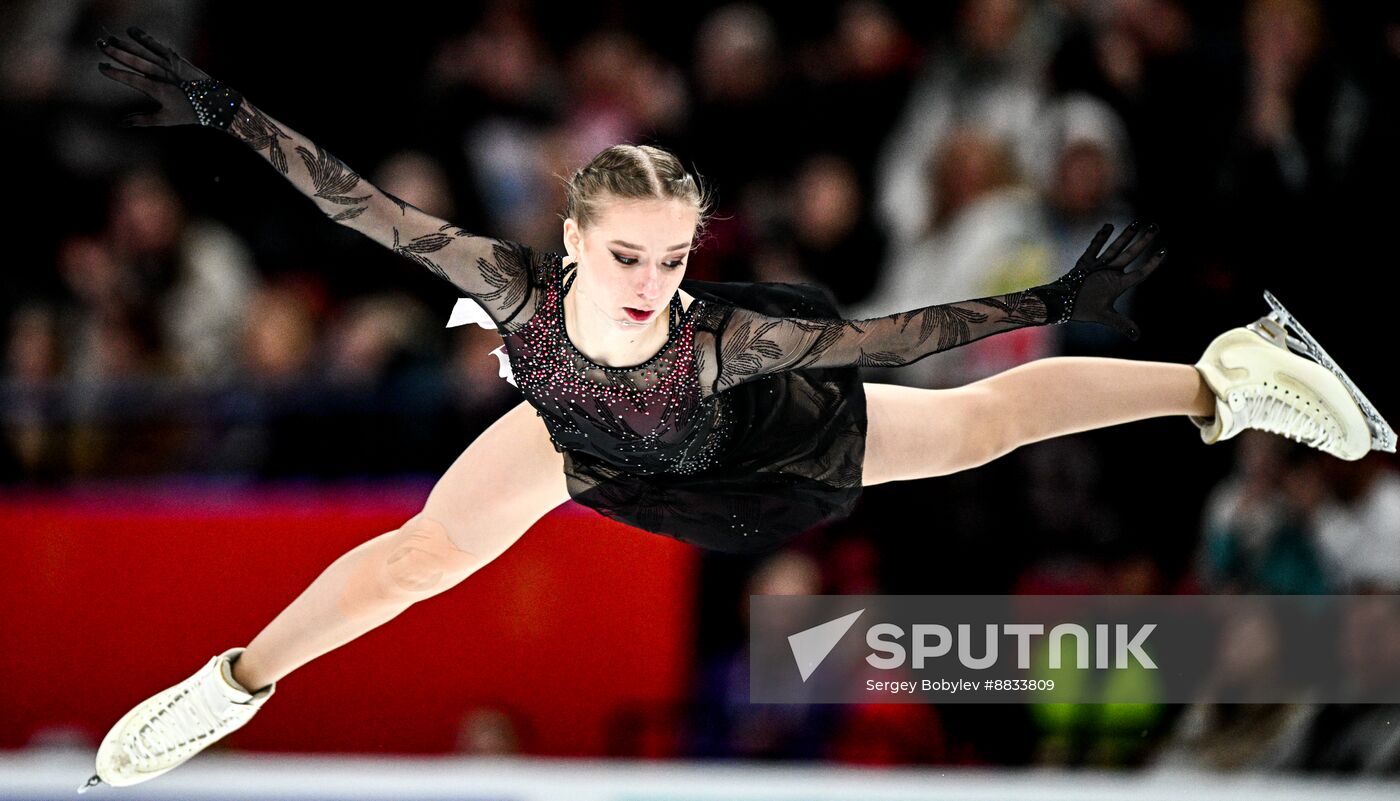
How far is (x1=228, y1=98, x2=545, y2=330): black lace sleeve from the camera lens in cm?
315

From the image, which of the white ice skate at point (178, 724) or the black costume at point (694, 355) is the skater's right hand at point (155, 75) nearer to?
the black costume at point (694, 355)

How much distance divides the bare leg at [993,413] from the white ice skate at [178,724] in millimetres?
1540

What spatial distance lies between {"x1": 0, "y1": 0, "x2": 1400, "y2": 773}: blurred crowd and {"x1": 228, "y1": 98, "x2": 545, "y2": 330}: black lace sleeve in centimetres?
223

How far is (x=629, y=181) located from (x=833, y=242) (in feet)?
8.64

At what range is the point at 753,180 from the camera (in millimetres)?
5910

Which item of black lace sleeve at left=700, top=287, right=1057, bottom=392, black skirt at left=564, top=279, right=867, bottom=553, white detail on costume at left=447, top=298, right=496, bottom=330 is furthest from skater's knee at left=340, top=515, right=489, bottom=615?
black lace sleeve at left=700, top=287, right=1057, bottom=392

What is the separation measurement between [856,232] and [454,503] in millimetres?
2498

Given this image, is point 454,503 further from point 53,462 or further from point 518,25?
point 518,25

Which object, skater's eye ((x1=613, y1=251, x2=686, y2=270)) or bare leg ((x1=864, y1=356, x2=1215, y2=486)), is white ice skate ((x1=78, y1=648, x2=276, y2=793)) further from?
bare leg ((x1=864, y1=356, x2=1215, y2=486))

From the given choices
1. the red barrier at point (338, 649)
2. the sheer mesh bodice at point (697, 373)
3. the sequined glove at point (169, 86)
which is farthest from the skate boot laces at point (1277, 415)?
the sequined glove at point (169, 86)

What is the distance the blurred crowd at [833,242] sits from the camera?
5.00 metres

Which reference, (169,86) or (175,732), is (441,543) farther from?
(169,86)

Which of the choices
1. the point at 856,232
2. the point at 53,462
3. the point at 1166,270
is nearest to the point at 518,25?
the point at 856,232

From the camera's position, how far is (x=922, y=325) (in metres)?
3.10
